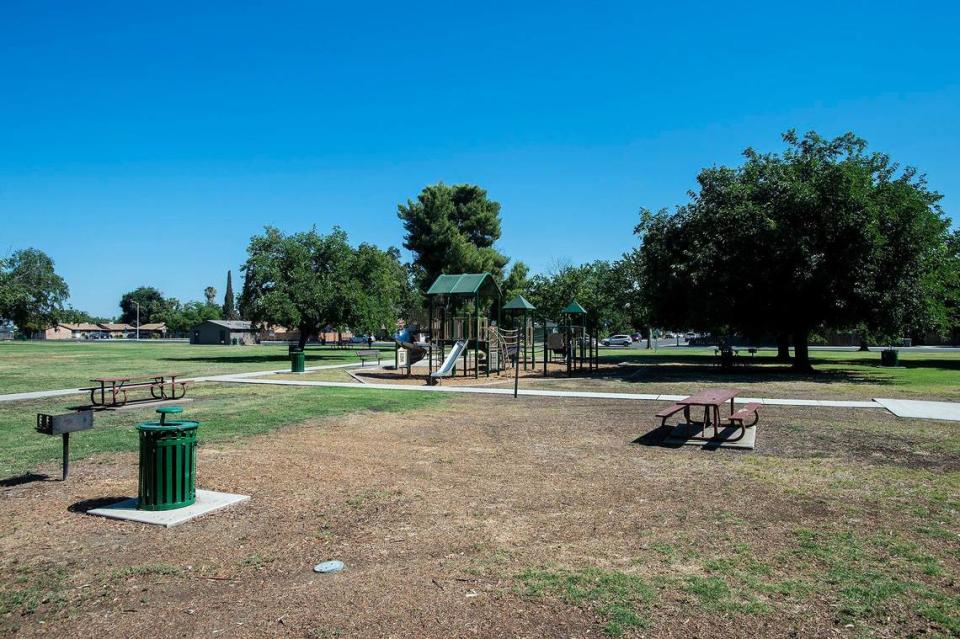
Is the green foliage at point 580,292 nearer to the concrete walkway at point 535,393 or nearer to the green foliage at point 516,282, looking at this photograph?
the green foliage at point 516,282

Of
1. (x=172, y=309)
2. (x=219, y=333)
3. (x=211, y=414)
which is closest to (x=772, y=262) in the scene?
(x=211, y=414)

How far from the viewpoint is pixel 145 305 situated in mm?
150750

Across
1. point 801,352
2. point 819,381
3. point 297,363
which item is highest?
point 801,352

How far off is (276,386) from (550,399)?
9220mm

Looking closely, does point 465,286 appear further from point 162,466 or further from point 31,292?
point 31,292

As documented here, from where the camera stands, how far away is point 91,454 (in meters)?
9.69

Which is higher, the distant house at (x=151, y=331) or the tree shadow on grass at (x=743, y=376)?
the distant house at (x=151, y=331)

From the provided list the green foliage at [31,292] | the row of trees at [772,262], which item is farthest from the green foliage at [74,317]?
the row of trees at [772,262]

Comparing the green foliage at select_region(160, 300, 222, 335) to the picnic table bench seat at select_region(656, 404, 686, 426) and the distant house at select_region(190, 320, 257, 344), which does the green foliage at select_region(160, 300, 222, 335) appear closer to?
the distant house at select_region(190, 320, 257, 344)

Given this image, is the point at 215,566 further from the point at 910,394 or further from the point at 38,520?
the point at 910,394

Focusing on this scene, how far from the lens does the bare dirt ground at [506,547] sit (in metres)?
4.32

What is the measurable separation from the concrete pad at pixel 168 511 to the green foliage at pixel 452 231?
48480 millimetres

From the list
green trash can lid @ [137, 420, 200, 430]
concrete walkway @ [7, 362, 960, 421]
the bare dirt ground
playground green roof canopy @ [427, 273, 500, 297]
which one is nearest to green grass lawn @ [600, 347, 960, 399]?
concrete walkway @ [7, 362, 960, 421]

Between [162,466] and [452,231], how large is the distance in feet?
172
